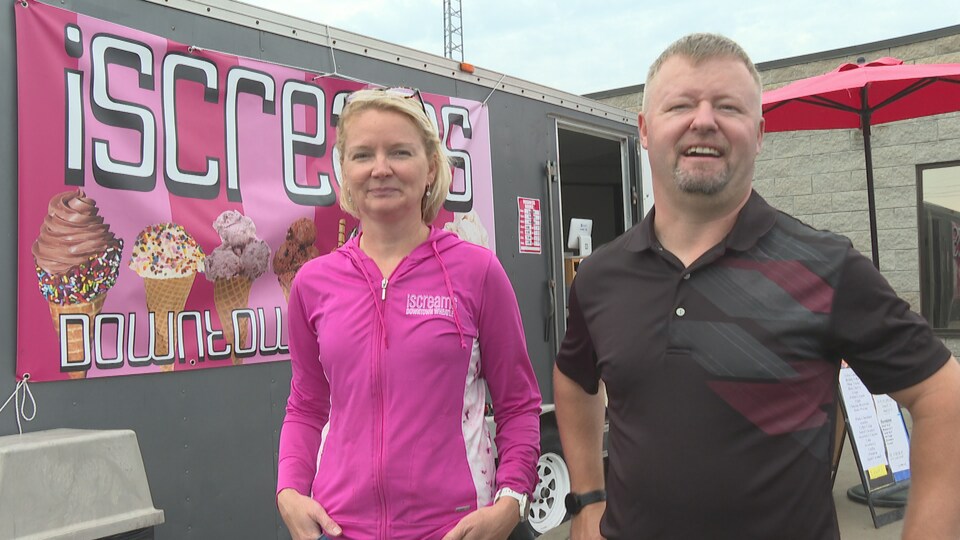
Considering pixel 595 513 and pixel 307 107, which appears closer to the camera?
pixel 595 513

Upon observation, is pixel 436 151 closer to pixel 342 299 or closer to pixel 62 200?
pixel 342 299

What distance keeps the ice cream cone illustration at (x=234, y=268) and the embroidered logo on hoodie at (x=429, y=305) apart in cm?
178

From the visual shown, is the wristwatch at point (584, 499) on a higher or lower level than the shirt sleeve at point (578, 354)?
lower

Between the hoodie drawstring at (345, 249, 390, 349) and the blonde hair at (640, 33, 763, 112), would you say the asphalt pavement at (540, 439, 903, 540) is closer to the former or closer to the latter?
the blonde hair at (640, 33, 763, 112)

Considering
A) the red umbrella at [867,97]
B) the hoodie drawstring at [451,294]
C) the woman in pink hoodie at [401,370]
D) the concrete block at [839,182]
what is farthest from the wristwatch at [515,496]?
the concrete block at [839,182]

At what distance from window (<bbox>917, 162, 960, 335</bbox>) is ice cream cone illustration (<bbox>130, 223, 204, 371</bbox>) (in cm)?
745

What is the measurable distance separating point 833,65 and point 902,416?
195 inches

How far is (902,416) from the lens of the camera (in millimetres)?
4977

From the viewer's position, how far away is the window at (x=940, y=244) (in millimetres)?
7852

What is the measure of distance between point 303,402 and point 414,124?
0.70m

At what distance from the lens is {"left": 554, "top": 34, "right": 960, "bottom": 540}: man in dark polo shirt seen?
1409 millimetres

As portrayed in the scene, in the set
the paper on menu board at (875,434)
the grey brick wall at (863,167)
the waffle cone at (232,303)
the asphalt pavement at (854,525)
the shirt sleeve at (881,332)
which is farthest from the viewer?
the grey brick wall at (863,167)

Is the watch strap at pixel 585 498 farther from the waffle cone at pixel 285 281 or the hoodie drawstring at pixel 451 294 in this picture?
the waffle cone at pixel 285 281

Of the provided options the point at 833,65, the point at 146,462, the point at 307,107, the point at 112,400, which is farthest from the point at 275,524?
the point at 833,65
